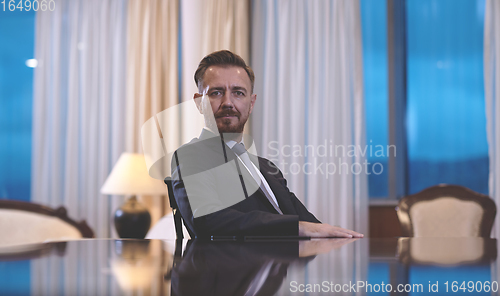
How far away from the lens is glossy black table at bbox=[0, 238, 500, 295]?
12.6 inches

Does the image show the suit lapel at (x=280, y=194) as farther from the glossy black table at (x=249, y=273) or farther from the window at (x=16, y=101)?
the window at (x=16, y=101)

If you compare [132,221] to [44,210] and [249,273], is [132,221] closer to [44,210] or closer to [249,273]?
[44,210]

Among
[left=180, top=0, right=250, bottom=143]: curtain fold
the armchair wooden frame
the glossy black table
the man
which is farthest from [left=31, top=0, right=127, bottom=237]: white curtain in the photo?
the glossy black table

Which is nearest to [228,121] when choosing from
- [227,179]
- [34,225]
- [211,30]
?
[227,179]

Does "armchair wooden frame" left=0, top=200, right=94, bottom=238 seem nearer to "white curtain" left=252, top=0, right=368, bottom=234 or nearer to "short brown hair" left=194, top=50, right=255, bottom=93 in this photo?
"white curtain" left=252, top=0, right=368, bottom=234

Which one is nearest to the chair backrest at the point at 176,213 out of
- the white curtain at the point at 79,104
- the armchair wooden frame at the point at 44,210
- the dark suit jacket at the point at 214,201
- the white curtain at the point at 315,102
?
the dark suit jacket at the point at 214,201

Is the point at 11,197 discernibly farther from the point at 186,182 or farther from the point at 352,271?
the point at 352,271

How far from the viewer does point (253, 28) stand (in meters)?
3.66

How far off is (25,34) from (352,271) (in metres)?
4.32

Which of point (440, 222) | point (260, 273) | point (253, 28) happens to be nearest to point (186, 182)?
point (260, 273)

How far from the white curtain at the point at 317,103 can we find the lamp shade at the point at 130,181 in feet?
3.46

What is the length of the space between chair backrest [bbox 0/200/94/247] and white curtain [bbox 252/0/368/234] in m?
1.69

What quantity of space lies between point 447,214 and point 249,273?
89.6 inches

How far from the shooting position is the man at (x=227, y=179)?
0.98m
